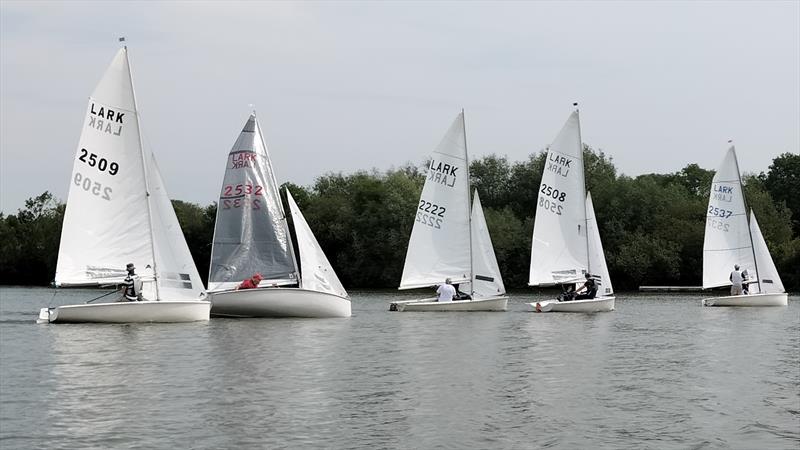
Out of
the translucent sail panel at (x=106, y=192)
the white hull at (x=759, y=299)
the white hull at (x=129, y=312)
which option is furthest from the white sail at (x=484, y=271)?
the translucent sail panel at (x=106, y=192)

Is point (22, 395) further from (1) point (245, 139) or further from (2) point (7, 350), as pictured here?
(1) point (245, 139)

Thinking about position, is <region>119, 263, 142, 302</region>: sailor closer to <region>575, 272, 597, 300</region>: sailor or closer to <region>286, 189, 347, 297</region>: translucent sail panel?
<region>286, 189, 347, 297</region>: translucent sail panel

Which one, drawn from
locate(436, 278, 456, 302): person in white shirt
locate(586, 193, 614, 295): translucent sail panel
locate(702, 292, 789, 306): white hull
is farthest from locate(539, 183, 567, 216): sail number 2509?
locate(702, 292, 789, 306): white hull

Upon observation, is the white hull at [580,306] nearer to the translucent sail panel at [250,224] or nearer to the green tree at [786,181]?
the translucent sail panel at [250,224]

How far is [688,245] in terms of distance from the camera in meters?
70.0

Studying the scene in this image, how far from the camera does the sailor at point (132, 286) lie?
1160 inches

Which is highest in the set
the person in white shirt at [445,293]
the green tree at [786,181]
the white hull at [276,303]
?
the green tree at [786,181]

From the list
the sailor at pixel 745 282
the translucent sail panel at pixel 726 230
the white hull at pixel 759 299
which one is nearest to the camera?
the white hull at pixel 759 299

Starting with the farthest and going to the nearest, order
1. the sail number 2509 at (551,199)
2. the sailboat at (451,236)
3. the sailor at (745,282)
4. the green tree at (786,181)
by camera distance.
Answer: the green tree at (786,181), the sailor at (745,282), the sail number 2509 at (551,199), the sailboat at (451,236)

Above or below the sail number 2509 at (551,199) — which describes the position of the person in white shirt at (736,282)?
below

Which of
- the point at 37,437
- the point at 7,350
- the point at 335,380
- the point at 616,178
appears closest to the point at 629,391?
the point at 335,380

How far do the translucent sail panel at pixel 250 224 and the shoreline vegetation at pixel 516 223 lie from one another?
131 ft

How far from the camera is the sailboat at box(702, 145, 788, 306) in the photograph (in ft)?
151

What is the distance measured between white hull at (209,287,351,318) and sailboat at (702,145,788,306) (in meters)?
19.6
